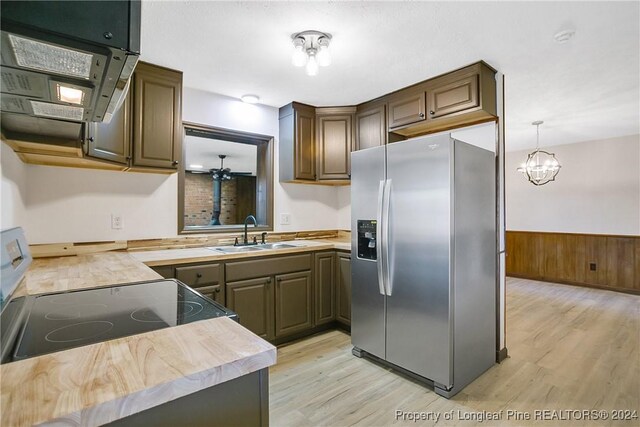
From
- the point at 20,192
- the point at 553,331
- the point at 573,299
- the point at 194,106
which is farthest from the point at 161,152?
the point at 573,299

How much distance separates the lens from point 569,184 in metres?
5.46

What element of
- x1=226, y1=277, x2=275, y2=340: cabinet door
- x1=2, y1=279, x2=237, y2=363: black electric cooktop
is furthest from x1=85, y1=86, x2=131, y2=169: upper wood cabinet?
x1=226, y1=277, x2=275, y2=340: cabinet door

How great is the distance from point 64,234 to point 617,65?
4.36m

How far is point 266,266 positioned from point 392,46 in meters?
1.90

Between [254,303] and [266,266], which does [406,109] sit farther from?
[254,303]

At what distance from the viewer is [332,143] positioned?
3.43m

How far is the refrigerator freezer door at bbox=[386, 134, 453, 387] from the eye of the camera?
2.05m

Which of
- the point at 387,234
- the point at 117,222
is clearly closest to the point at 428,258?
the point at 387,234

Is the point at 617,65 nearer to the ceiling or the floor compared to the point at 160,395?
nearer to the ceiling

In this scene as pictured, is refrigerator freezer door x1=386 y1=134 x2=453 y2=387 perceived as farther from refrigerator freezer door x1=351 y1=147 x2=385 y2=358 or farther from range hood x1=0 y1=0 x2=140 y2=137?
range hood x1=0 y1=0 x2=140 y2=137

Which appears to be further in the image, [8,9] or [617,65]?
[617,65]

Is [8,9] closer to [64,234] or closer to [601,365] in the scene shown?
[64,234]

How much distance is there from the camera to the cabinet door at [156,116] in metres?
2.37

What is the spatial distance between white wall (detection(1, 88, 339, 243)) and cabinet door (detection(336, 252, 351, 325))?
2.73 ft
